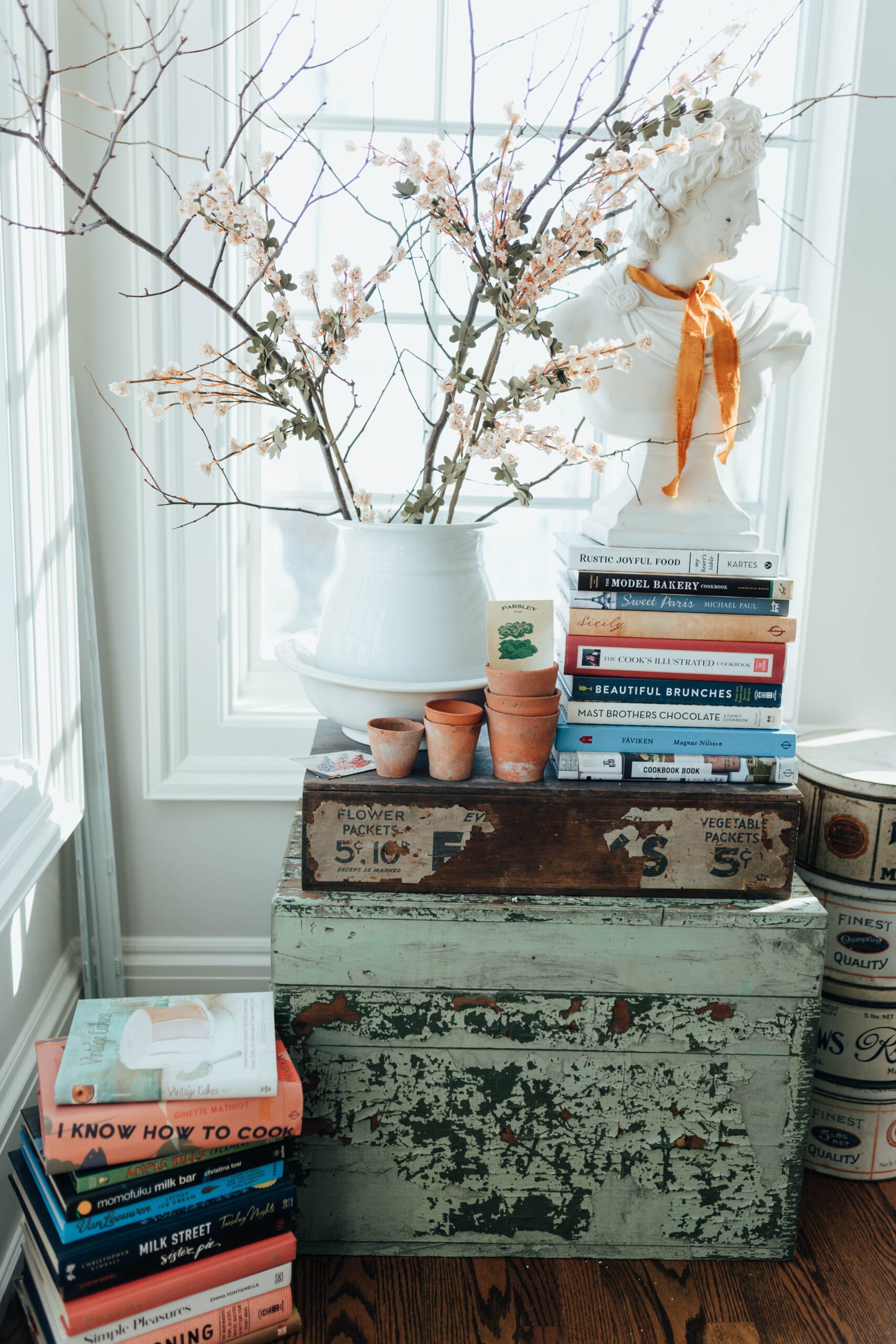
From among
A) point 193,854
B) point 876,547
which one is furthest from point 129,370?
point 876,547

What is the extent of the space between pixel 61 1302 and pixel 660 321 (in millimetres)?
1548

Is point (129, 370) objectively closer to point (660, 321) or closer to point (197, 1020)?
point (660, 321)

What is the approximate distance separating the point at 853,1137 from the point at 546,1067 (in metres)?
0.70

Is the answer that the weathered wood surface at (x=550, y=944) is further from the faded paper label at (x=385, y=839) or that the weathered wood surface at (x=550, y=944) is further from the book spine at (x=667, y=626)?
the book spine at (x=667, y=626)

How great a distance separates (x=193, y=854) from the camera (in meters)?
2.16

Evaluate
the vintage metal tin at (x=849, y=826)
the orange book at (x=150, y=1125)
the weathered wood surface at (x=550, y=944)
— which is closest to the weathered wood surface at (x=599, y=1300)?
the orange book at (x=150, y=1125)

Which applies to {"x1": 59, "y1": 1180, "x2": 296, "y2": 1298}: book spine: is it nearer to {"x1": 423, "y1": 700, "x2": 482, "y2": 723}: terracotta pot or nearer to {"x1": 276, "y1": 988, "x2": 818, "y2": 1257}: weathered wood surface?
{"x1": 276, "y1": 988, "x2": 818, "y2": 1257}: weathered wood surface

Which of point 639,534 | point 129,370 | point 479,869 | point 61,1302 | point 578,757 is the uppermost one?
point 129,370

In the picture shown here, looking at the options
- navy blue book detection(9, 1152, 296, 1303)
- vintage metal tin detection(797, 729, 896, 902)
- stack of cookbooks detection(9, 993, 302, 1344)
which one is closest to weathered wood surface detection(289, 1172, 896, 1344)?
stack of cookbooks detection(9, 993, 302, 1344)

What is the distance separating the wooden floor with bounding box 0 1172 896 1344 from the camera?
4.92ft

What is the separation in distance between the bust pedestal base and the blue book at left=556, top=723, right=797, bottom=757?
28 centimetres

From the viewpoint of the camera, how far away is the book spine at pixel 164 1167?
129 centimetres

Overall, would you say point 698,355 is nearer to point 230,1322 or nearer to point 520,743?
→ point 520,743

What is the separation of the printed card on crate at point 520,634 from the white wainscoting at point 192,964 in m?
1.04
